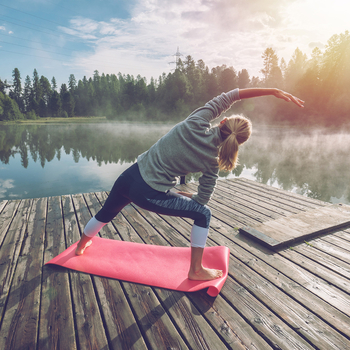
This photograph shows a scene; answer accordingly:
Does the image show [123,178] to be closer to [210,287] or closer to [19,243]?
[210,287]

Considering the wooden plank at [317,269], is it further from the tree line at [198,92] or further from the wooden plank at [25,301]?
the tree line at [198,92]

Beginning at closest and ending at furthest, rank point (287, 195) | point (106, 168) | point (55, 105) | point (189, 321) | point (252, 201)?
point (189, 321), point (252, 201), point (287, 195), point (106, 168), point (55, 105)

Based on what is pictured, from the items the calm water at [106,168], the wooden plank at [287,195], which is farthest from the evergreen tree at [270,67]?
the wooden plank at [287,195]

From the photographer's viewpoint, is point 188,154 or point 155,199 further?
point 155,199

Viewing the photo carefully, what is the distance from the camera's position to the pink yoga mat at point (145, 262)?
2070 millimetres

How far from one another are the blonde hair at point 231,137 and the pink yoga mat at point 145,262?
1.00m

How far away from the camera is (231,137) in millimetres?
1742

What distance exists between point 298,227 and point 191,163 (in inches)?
83.4

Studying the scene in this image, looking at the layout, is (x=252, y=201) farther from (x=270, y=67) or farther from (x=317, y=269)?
(x=270, y=67)

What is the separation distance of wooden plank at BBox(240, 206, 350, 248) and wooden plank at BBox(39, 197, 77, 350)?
2.06 metres

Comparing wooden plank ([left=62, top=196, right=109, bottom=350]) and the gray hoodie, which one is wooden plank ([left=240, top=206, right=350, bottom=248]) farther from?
wooden plank ([left=62, top=196, right=109, bottom=350])

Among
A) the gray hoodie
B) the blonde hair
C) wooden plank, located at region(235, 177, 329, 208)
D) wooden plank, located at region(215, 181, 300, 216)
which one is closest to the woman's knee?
the gray hoodie

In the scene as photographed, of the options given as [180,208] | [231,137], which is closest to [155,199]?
[180,208]

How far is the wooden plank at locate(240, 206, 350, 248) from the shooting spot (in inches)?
112
